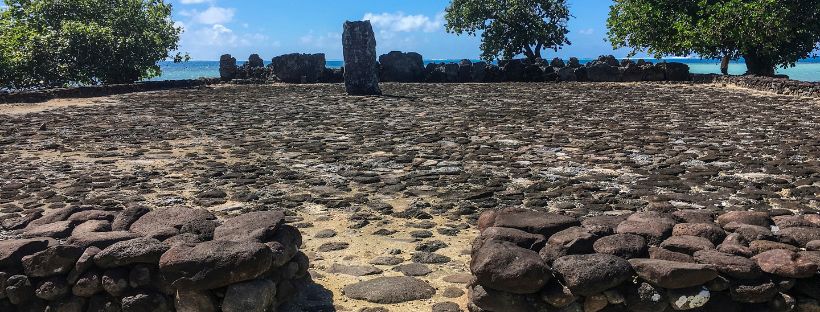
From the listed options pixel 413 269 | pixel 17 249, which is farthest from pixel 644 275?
pixel 17 249

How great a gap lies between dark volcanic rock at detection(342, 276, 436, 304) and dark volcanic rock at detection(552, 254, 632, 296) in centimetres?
114

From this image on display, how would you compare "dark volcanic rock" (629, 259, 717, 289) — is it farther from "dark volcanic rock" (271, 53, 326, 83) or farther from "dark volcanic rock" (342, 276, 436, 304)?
"dark volcanic rock" (271, 53, 326, 83)

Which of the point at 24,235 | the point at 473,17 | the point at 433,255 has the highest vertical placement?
the point at 473,17

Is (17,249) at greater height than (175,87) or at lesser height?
greater

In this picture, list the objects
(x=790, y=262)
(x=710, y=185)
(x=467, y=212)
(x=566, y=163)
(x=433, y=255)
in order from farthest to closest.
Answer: (x=566, y=163)
(x=710, y=185)
(x=467, y=212)
(x=433, y=255)
(x=790, y=262)

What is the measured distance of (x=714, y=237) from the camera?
4512mm

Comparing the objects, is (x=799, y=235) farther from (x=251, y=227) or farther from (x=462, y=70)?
(x=462, y=70)

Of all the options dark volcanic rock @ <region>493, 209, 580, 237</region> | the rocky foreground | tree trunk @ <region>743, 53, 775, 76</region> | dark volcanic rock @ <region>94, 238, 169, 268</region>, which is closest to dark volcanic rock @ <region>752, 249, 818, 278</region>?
dark volcanic rock @ <region>493, 209, 580, 237</region>

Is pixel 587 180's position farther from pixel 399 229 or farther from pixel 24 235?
pixel 24 235

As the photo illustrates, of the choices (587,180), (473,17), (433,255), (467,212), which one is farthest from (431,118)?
(473,17)

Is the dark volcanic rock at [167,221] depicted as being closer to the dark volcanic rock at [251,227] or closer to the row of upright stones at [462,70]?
the dark volcanic rock at [251,227]

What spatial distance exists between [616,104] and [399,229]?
→ 45.5 ft

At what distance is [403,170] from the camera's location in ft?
30.0

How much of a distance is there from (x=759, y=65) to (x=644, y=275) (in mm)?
28941
